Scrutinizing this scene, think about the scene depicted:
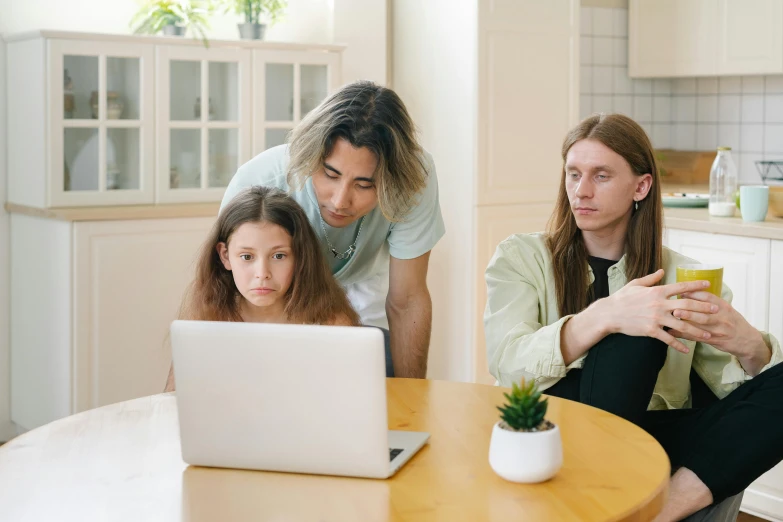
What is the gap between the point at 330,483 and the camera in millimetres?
1348

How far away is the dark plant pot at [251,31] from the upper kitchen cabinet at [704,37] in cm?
182

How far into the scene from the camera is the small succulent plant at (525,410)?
1.32 meters

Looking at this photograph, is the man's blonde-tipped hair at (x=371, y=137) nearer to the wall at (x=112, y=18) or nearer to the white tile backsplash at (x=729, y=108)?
the wall at (x=112, y=18)

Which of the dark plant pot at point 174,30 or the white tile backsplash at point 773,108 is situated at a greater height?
the dark plant pot at point 174,30

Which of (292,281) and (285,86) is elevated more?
(285,86)

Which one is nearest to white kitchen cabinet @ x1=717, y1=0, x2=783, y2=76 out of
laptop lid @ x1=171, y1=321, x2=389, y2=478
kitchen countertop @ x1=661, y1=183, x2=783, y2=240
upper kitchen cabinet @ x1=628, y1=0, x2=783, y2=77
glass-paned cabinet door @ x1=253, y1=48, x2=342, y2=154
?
upper kitchen cabinet @ x1=628, y1=0, x2=783, y2=77

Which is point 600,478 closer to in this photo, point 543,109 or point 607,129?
point 607,129

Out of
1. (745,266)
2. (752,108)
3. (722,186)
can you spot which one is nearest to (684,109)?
(752,108)

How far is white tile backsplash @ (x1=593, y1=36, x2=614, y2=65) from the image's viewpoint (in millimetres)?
4707

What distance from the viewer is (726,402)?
1876 mm

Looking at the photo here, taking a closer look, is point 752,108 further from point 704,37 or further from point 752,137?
point 704,37

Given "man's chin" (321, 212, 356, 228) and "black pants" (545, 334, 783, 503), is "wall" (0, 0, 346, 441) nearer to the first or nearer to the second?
"man's chin" (321, 212, 356, 228)

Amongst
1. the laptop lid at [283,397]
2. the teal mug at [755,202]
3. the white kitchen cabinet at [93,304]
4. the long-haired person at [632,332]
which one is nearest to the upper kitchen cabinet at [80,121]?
the white kitchen cabinet at [93,304]

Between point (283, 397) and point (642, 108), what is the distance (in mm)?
3896
